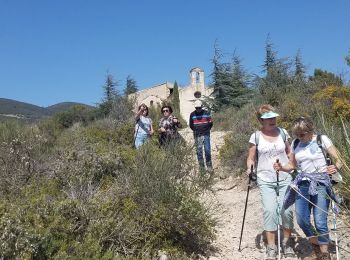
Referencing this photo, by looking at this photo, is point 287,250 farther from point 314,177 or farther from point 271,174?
point 314,177

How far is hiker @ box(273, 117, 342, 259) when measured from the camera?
4.39 m

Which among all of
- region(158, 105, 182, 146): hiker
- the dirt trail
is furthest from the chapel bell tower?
the dirt trail

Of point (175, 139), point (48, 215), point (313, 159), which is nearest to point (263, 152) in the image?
point (313, 159)

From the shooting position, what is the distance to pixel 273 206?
16.2ft

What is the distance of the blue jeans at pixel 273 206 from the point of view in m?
4.91

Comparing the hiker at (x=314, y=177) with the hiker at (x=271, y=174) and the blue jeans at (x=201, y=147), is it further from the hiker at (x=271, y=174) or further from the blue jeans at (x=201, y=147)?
the blue jeans at (x=201, y=147)

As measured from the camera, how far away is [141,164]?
18.8 feet

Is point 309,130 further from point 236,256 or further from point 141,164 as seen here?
point 141,164

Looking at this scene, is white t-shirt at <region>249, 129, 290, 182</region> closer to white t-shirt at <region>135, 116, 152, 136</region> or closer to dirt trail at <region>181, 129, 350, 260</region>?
dirt trail at <region>181, 129, 350, 260</region>

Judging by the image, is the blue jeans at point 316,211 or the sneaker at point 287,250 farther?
the sneaker at point 287,250

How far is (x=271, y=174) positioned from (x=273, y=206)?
359mm

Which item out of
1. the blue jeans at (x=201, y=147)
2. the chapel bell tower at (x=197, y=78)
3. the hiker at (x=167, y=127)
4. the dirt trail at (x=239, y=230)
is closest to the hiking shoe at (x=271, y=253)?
the dirt trail at (x=239, y=230)

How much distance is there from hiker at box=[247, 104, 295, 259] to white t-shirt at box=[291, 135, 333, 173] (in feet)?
1.28

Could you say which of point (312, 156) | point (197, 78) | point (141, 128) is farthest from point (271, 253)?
point (197, 78)
